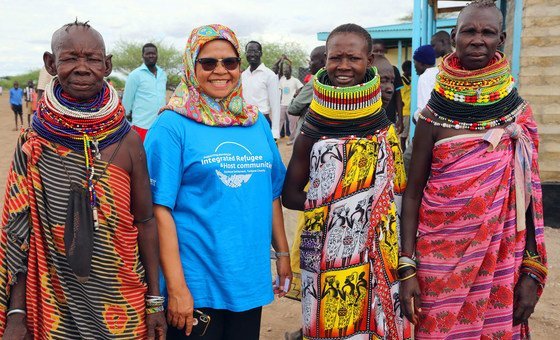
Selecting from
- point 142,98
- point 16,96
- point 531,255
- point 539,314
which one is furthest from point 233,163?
point 16,96

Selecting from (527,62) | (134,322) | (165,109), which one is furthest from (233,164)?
(527,62)

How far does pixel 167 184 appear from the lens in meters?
2.07

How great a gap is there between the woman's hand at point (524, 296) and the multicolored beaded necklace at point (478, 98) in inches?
25.4

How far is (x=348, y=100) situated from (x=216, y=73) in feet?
1.79

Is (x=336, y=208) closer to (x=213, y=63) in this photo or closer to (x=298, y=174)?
(x=298, y=174)

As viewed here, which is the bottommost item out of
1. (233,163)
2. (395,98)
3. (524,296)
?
(524,296)

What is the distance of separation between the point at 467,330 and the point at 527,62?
4683 mm

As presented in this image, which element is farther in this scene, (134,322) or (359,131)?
(359,131)

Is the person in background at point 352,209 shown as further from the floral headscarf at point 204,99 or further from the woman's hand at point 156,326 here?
the woman's hand at point 156,326

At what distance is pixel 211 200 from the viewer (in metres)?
2.14

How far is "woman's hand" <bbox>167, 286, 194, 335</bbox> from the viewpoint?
207cm

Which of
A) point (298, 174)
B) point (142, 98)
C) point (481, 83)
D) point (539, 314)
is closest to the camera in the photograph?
point (481, 83)

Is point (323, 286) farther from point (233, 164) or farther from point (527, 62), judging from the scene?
point (527, 62)

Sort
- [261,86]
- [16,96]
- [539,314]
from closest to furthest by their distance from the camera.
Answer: [539,314]
[261,86]
[16,96]
